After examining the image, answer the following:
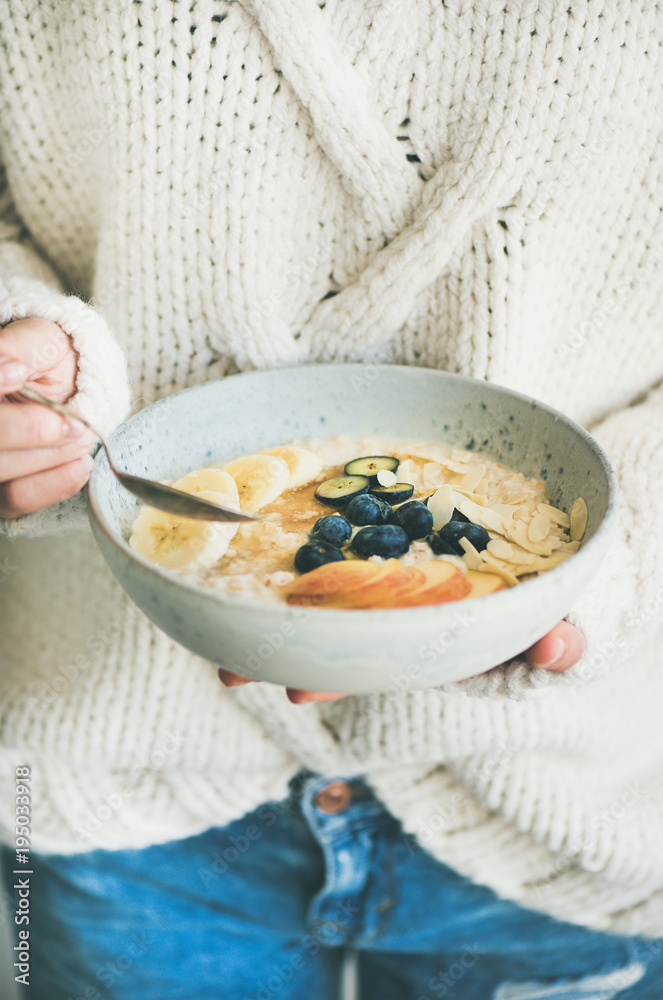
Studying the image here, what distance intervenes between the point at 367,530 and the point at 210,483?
141 mm

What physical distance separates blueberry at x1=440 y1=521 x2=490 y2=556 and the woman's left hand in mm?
81

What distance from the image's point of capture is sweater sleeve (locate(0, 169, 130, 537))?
0.50m

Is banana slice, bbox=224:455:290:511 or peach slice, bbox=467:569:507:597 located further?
banana slice, bbox=224:455:290:511

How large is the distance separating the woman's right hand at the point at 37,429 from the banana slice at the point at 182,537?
0.18 ft

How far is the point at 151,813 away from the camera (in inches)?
28.9

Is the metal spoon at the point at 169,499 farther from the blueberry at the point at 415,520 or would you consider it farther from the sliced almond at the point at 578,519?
the sliced almond at the point at 578,519

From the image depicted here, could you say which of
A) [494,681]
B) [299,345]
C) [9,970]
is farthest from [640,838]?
[9,970]

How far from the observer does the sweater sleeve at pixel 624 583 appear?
0.50m

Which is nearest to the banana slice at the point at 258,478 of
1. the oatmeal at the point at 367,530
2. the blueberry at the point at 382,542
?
the oatmeal at the point at 367,530

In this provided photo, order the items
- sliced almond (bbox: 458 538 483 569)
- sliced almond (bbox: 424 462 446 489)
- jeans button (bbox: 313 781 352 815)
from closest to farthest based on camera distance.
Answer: sliced almond (bbox: 458 538 483 569), sliced almond (bbox: 424 462 446 489), jeans button (bbox: 313 781 352 815)

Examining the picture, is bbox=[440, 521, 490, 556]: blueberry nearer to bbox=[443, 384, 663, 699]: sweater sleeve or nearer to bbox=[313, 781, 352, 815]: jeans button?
bbox=[443, 384, 663, 699]: sweater sleeve

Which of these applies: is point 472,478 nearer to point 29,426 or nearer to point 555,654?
point 555,654

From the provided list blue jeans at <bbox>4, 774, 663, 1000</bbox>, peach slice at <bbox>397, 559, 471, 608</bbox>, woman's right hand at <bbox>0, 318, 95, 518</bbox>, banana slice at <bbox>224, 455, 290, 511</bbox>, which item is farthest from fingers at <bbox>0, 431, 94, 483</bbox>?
blue jeans at <bbox>4, 774, 663, 1000</bbox>

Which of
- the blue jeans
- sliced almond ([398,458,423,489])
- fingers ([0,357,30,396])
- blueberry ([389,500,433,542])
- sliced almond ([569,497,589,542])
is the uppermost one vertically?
fingers ([0,357,30,396])
